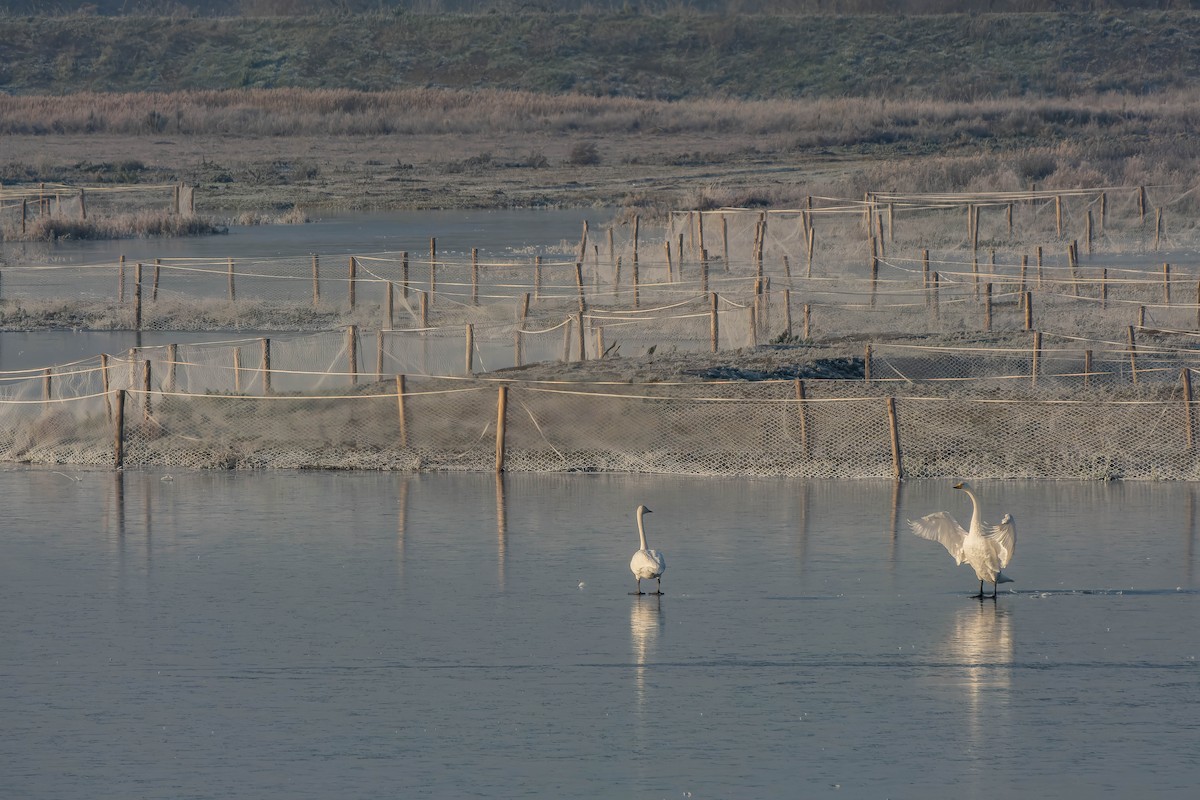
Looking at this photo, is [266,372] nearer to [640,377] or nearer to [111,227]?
[640,377]

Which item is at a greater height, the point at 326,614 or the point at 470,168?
the point at 470,168

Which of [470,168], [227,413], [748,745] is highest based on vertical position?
[470,168]

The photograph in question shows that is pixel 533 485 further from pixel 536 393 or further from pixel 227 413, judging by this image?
pixel 227 413

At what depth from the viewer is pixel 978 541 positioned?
591 inches

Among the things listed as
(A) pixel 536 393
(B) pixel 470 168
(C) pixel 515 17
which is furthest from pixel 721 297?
(C) pixel 515 17

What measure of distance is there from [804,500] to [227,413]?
748 cm

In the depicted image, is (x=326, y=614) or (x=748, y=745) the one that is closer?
(x=748, y=745)

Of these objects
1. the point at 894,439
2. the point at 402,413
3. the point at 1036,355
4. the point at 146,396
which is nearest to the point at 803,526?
the point at 894,439

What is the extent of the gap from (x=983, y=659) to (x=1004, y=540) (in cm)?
171

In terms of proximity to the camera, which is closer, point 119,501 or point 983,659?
point 983,659

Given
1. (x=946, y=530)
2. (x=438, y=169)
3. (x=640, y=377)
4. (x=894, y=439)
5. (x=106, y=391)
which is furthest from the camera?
(x=438, y=169)

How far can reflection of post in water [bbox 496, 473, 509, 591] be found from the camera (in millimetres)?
16725

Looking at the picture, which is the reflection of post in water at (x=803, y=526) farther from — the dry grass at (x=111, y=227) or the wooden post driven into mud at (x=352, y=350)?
the dry grass at (x=111, y=227)

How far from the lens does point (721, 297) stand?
33562 mm
